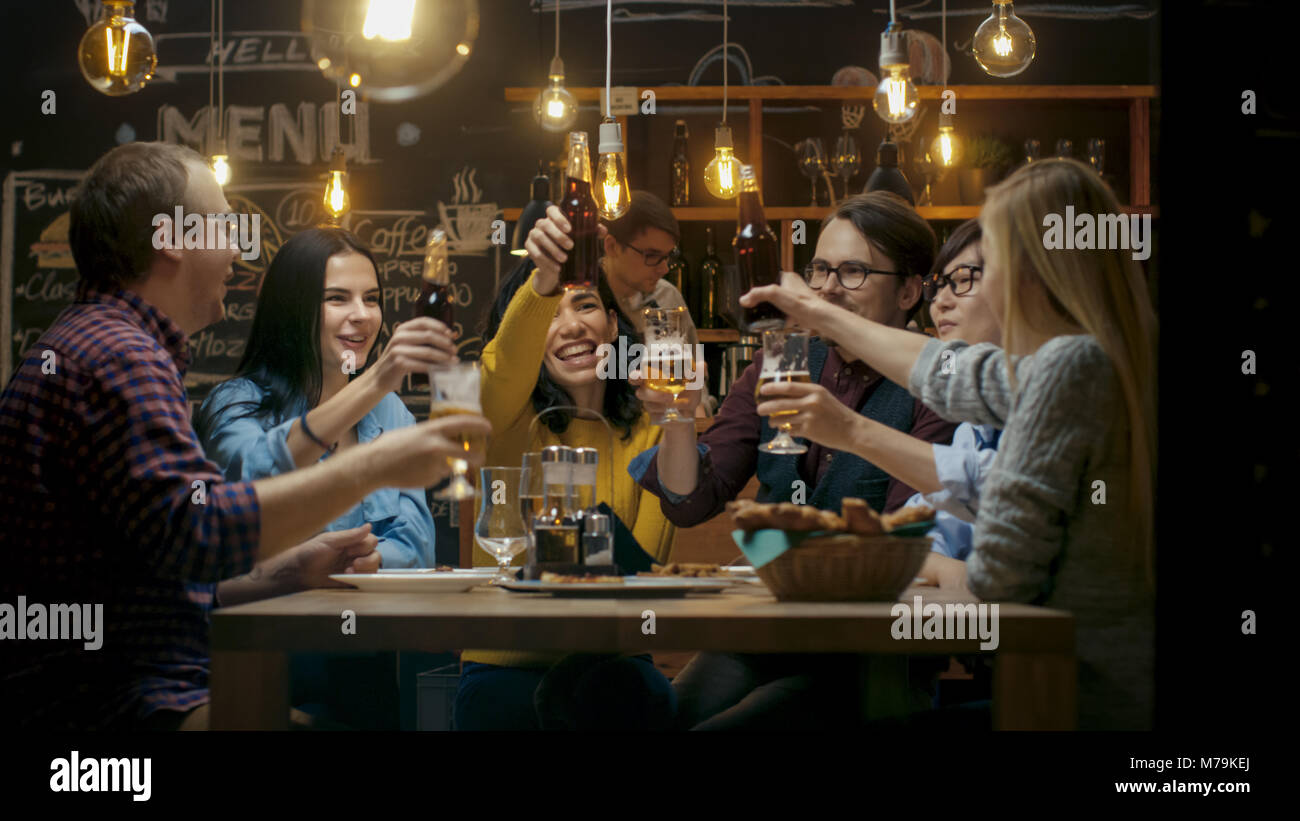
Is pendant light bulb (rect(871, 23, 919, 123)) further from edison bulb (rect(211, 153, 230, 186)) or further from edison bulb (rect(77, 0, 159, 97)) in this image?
edison bulb (rect(211, 153, 230, 186))

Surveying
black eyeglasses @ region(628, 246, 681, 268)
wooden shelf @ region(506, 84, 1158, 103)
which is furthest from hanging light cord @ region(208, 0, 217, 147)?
black eyeglasses @ region(628, 246, 681, 268)

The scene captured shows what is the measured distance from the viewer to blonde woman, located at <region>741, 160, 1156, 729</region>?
146 centimetres

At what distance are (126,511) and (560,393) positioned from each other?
1.29m

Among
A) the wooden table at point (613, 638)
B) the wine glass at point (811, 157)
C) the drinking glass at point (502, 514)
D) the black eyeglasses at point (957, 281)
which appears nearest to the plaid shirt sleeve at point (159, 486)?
the wooden table at point (613, 638)

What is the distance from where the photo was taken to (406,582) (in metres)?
1.77

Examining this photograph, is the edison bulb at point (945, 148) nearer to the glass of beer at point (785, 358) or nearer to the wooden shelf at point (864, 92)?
the wooden shelf at point (864, 92)

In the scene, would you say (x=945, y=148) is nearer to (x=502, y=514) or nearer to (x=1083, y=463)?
(x=502, y=514)

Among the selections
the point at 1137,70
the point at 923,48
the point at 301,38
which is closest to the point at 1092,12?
the point at 1137,70

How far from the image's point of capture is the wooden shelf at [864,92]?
4.67 m

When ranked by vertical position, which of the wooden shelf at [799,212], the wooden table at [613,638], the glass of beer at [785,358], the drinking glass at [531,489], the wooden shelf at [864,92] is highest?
the wooden shelf at [864,92]

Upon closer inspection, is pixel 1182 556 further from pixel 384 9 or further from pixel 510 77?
pixel 510 77

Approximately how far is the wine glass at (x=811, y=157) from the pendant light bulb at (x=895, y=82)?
57.9 inches

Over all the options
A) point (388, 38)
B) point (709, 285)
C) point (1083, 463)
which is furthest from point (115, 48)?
point (1083, 463)

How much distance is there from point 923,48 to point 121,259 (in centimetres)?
392
